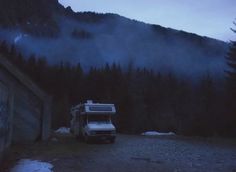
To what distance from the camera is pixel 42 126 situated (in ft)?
96.9

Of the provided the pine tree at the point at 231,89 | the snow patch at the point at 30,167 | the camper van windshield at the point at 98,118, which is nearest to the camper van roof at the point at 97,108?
the camper van windshield at the point at 98,118

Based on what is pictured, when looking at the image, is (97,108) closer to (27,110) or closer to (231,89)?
(27,110)

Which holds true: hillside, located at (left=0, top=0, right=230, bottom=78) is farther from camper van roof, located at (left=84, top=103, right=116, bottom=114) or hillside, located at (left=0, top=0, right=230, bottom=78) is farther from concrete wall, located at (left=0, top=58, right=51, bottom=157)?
concrete wall, located at (left=0, top=58, right=51, bottom=157)

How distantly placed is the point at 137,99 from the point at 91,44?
4598 inches

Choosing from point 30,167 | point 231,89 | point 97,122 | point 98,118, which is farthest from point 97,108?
point 231,89

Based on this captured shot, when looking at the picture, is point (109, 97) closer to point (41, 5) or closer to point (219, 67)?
point (219, 67)

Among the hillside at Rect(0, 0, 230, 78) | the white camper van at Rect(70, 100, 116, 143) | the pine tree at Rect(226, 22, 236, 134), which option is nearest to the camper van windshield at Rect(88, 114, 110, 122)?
the white camper van at Rect(70, 100, 116, 143)

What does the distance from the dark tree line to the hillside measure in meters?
61.8

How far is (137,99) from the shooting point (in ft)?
232

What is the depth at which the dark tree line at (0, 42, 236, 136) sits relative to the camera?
6244cm

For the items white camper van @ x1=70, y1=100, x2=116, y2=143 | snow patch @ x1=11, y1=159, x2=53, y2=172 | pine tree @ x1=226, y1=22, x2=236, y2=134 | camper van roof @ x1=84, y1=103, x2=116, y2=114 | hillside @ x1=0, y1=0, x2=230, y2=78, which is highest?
hillside @ x1=0, y1=0, x2=230, y2=78

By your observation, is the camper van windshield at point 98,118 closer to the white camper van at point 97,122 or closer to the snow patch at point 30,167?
the white camper van at point 97,122

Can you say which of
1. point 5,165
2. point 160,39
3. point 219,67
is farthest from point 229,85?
point 160,39

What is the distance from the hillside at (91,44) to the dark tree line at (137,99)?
61.8 m
